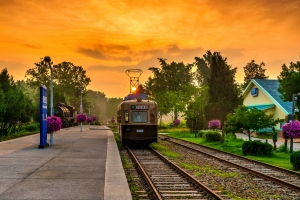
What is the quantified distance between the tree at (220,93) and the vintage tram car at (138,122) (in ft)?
96.8

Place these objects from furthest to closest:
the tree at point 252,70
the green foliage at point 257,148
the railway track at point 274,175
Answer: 1. the tree at point 252,70
2. the green foliage at point 257,148
3. the railway track at point 274,175

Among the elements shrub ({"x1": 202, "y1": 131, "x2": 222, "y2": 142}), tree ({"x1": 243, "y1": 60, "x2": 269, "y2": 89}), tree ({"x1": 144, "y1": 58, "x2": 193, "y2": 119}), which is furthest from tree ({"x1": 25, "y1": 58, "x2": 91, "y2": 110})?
shrub ({"x1": 202, "y1": 131, "x2": 222, "y2": 142})

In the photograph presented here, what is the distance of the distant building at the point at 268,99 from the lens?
4078 cm

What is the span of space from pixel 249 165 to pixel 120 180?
7434mm

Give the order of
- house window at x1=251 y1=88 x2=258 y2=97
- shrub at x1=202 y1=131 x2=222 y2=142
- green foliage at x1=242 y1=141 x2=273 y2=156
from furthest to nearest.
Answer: house window at x1=251 y1=88 x2=258 y2=97 < shrub at x1=202 y1=131 x2=222 y2=142 < green foliage at x1=242 y1=141 x2=273 y2=156

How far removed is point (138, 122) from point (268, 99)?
27.8 m

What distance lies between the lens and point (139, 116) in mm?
21625

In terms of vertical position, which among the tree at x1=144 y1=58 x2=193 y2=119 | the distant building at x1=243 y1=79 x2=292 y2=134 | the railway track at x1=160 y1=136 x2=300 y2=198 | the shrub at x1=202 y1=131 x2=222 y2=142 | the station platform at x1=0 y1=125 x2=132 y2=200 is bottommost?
the railway track at x1=160 y1=136 x2=300 y2=198

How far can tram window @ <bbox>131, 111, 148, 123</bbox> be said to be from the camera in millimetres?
21562

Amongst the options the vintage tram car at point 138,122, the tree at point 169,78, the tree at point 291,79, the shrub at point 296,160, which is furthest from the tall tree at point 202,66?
the shrub at point 296,160

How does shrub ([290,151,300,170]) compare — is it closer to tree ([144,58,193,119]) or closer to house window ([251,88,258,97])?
house window ([251,88,258,97])

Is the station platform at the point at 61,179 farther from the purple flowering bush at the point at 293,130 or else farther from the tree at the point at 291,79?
the tree at the point at 291,79

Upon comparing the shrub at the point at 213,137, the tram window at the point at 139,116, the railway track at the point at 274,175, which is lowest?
the railway track at the point at 274,175

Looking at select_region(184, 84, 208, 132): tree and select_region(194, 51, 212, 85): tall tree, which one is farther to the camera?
select_region(194, 51, 212, 85): tall tree
